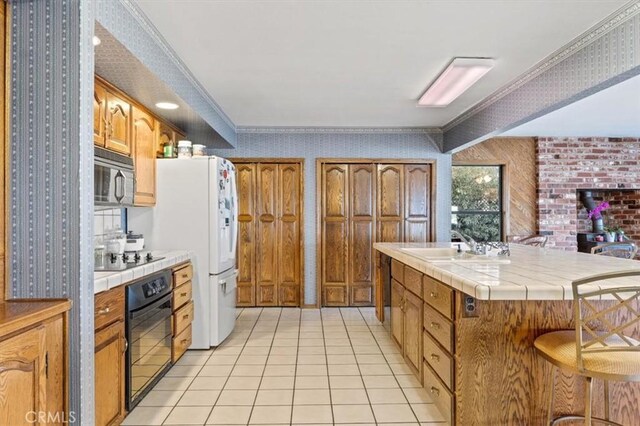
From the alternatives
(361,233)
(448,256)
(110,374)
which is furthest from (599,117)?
(110,374)

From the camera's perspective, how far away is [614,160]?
5801 millimetres

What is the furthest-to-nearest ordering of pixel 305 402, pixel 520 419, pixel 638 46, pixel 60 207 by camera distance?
pixel 305 402 < pixel 638 46 < pixel 520 419 < pixel 60 207

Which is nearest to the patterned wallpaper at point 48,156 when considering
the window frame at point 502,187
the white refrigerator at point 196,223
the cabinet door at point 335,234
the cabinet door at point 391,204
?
the white refrigerator at point 196,223

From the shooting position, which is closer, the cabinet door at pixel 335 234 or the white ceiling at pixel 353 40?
the white ceiling at pixel 353 40

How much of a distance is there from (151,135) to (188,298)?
1.43 metres

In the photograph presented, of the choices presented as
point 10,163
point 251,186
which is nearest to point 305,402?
point 10,163

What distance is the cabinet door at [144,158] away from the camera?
10.3 ft

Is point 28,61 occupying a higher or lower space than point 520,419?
higher

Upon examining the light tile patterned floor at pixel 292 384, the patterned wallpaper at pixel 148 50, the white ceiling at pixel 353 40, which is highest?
the white ceiling at pixel 353 40

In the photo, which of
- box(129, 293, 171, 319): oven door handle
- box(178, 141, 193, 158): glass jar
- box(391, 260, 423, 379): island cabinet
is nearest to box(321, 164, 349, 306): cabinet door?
box(391, 260, 423, 379): island cabinet

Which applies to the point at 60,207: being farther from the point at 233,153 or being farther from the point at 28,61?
the point at 233,153

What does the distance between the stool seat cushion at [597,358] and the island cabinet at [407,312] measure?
91cm

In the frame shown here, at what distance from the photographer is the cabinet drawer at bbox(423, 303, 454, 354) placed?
2.03m

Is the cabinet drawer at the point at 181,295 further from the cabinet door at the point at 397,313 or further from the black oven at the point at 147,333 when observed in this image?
the cabinet door at the point at 397,313
